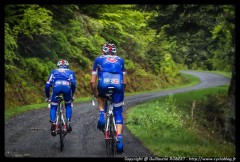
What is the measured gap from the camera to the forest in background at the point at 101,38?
1209cm

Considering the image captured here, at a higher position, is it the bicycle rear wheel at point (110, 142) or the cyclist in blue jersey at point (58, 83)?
the cyclist in blue jersey at point (58, 83)

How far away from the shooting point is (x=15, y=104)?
52.8 ft

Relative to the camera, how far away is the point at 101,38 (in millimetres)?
22547

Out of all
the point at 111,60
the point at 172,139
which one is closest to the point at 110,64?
the point at 111,60

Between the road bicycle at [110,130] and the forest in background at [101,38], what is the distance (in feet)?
10.1

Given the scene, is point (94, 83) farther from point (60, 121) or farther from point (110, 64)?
point (60, 121)

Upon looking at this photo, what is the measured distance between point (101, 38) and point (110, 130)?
51.0ft

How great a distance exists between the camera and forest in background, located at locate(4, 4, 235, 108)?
1209 cm

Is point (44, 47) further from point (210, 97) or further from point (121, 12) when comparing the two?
point (210, 97)

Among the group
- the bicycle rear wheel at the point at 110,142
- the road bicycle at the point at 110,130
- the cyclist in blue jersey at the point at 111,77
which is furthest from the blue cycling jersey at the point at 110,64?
the bicycle rear wheel at the point at 110,142

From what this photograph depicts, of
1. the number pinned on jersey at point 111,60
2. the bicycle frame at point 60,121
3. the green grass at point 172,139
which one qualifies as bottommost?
the green grass at point 172,139

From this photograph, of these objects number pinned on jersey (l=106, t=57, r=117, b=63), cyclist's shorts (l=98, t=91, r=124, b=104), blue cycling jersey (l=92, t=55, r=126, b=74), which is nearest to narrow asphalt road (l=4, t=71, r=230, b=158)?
cyclist's shorts (l=98, t=91, r=124, b=104)

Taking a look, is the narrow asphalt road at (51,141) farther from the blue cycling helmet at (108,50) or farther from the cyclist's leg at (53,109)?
the blue cycling helmet at (108,50)
